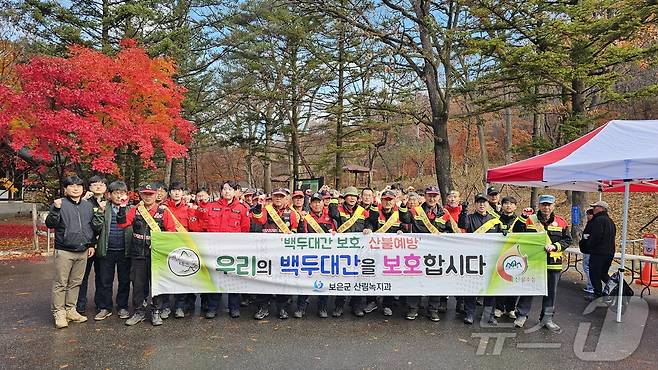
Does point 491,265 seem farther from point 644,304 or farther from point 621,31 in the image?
point 621,31

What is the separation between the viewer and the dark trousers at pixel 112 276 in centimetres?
564

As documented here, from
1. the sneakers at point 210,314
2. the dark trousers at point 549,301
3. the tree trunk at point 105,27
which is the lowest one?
the sneakers at point 210,314

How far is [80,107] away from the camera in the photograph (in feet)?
35.1

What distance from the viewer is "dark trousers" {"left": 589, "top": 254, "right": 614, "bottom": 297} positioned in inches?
259

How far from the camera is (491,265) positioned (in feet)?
18.7

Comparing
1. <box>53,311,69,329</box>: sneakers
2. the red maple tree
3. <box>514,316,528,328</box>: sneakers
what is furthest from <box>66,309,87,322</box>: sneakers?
the red maple tree

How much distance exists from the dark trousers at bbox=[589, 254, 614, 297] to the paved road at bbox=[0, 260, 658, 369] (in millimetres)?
647

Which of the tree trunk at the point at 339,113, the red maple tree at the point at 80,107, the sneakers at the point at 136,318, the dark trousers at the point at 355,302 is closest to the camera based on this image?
the sneakers at the point at 136,318

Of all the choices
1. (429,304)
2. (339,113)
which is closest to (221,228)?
(429,304)

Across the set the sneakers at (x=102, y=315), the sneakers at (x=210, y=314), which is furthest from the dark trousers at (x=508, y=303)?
the sneakers at (x=102, y=315)

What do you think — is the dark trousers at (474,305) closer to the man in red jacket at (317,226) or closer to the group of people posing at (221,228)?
the group of people posing at (221,228)

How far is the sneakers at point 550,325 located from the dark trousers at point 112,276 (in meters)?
5.21

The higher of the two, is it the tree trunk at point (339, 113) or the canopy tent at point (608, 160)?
the tree trunk at point (339, 113)

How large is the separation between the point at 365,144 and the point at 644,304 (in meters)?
14.2
